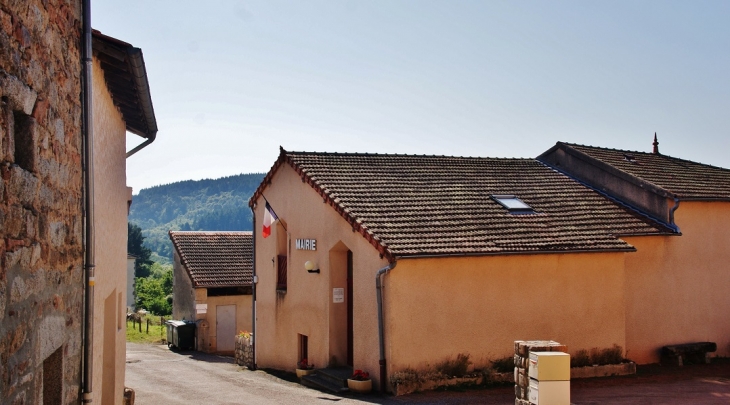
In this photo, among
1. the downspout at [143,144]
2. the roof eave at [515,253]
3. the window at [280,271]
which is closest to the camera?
the downspout at [143,144]

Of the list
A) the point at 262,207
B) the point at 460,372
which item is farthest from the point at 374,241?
the point at 262,207

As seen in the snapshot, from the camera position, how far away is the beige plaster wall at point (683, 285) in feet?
52.1

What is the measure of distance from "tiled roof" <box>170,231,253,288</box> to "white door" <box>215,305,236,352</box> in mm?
1099

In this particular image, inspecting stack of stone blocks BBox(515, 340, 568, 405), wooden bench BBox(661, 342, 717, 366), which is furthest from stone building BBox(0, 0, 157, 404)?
wooden bench BBox(661, 342, 717, 366)

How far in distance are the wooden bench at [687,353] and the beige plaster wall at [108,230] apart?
40.0 feet

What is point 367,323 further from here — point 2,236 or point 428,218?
point 2,236

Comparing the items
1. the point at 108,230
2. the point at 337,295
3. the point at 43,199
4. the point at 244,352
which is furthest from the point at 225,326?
the point at 43,199

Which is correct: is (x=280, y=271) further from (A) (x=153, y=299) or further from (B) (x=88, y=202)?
(A) (x=153, y=299)

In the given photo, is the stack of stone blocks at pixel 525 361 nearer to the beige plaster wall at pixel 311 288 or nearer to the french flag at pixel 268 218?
the beige plaster wall at pixel 311 288

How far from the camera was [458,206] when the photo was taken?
1530 centimetres

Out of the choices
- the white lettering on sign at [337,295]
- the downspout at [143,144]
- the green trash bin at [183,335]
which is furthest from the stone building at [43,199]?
the green trash bin at [183,335]

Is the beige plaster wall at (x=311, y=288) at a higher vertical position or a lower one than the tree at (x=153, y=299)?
higher

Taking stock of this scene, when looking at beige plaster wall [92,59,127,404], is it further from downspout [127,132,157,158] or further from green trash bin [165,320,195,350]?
green trash bin [165,320,195,350]

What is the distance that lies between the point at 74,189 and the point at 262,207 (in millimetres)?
14285
